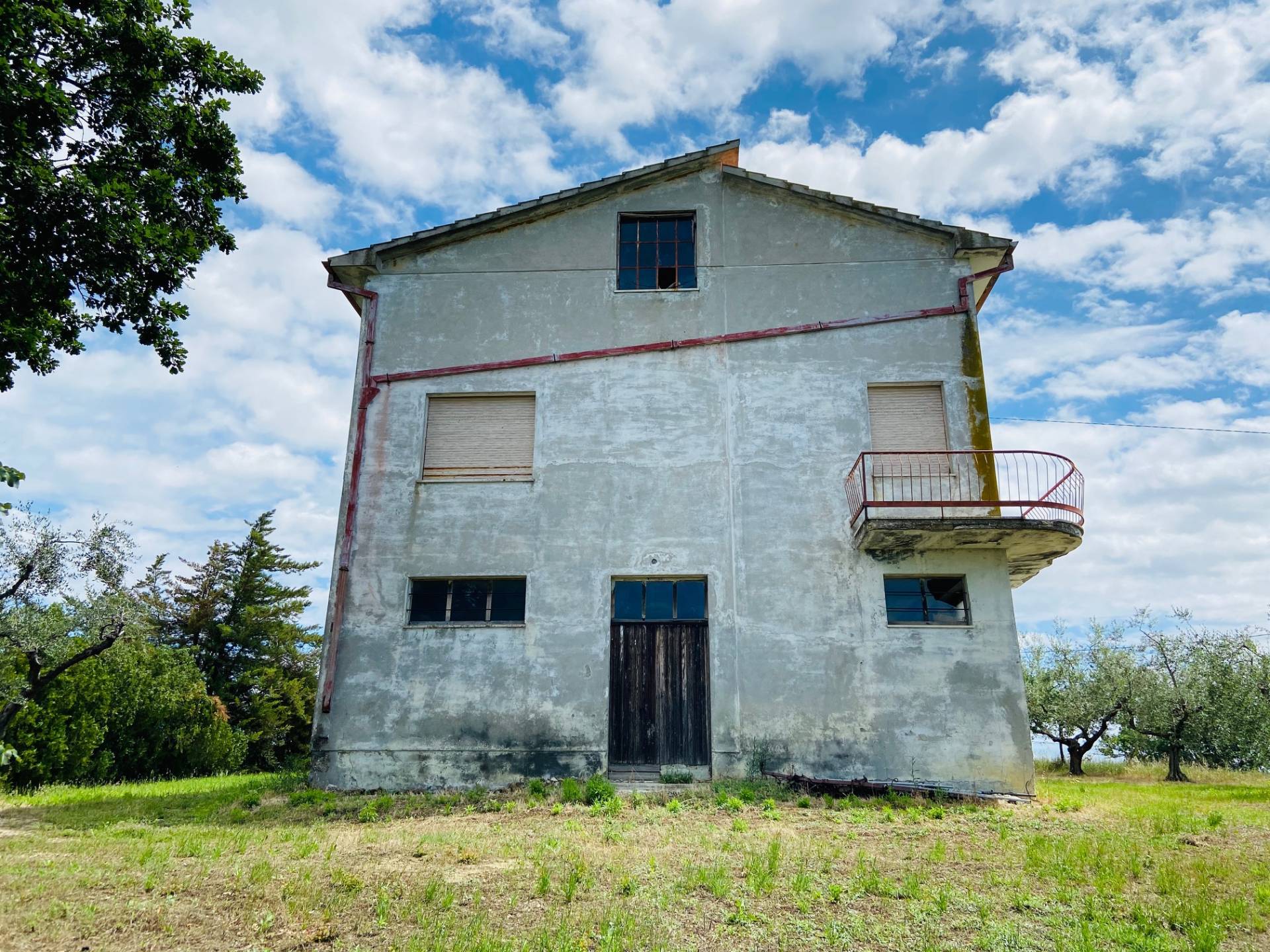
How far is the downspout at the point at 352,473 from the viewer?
13.0 m

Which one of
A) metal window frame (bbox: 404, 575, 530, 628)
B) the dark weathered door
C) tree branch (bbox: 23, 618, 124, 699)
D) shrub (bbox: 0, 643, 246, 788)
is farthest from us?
shrub (bbox: 0, 643, 246, 788)

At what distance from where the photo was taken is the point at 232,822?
10.2 meters

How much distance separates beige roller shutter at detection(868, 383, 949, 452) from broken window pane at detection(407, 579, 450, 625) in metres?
7.46

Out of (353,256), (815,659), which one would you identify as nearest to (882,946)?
(815,659)

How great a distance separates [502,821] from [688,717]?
367 centimetres

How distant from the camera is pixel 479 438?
14.2m

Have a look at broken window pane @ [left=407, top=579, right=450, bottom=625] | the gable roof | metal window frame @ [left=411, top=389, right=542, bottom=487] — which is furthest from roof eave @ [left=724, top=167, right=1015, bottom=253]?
broken window pane @ [left=407, top=579, right=450, bottom=625]

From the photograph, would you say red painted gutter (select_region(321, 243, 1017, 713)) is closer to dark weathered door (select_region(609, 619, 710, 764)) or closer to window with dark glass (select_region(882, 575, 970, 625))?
window with dark glass (select_region(882, 575, 970, 625))

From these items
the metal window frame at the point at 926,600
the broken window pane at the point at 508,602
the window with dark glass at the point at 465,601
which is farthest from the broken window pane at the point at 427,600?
the metal window frame at the point at 926,600

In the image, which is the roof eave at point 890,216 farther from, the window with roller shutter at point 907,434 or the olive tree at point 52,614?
the olive tree at point 52,614

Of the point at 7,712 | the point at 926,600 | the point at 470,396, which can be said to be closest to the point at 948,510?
the point at 926,600

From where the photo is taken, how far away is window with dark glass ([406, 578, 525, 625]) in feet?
43.3

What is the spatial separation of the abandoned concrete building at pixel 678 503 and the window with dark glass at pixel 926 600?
0.04m

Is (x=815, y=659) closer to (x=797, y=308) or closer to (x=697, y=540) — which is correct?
(x=697, y=540)
